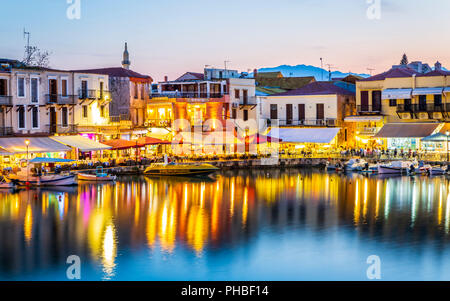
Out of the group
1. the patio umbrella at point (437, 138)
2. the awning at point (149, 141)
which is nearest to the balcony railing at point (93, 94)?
the awning at point (149, 141)

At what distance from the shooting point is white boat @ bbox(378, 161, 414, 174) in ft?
157

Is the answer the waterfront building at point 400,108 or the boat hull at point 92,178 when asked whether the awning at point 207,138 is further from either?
the boat hull at point 92,178

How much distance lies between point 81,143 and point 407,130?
24136mm

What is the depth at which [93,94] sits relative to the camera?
160 feet

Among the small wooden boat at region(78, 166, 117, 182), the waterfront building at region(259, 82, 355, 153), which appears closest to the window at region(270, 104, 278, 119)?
the waterfront building at region(259, 82, 355, 153)

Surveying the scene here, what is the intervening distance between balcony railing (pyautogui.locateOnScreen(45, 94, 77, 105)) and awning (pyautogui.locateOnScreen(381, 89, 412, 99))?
23.7 m

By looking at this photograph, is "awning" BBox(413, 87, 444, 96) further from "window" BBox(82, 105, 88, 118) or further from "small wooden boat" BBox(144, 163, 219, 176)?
"window" BBox(82, 105, 88, 118)

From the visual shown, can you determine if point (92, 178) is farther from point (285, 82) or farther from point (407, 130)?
point (285, 82)

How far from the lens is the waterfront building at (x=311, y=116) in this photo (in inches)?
2201

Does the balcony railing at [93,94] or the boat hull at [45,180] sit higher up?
the balcony railing at [93,94]

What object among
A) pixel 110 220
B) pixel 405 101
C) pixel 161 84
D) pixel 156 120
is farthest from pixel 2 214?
pixel 405 101

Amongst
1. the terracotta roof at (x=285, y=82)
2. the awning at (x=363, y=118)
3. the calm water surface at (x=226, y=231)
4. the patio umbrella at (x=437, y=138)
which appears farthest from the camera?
the terracotta roof at (x=285, y=82)
